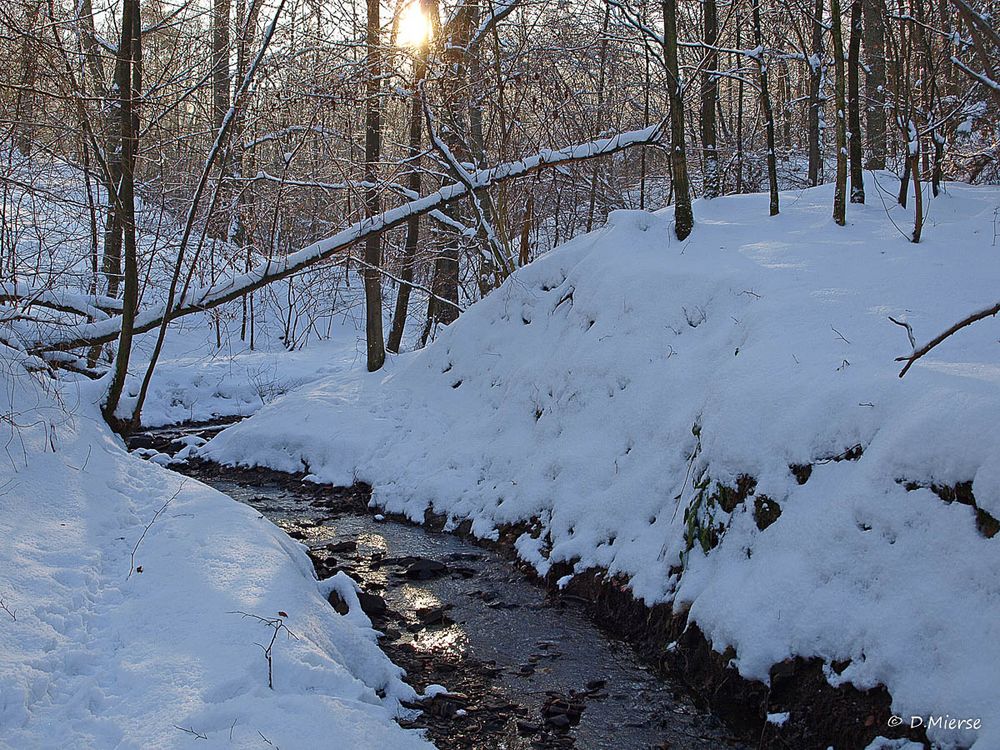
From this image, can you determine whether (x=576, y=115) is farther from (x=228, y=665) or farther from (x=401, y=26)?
(x=228, y=665)

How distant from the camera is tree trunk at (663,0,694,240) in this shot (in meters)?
10.4

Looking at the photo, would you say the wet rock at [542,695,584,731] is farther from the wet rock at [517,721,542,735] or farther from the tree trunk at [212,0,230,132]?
the tree trunk at [212,0,230,132]

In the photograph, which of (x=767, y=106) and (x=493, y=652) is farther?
(x=767, y=106)

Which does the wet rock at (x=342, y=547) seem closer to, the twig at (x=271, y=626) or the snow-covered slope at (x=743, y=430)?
the snow-covered slope at (x=743, y=430)

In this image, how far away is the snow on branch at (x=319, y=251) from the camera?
34.6 feet

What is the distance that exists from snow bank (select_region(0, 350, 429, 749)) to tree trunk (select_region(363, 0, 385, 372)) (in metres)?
7.16

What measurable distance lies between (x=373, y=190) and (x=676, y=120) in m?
6.03

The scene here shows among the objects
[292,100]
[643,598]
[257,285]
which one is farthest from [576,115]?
[643,598]

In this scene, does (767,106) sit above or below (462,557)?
above

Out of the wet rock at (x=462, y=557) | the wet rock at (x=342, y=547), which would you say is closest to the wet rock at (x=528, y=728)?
the wet rock at (x=462, y=557)

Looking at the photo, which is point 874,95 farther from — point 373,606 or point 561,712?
point 561,712

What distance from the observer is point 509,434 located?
10414 mm

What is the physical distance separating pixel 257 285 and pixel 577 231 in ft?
50.6

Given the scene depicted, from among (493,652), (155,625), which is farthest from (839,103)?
(155,625)
